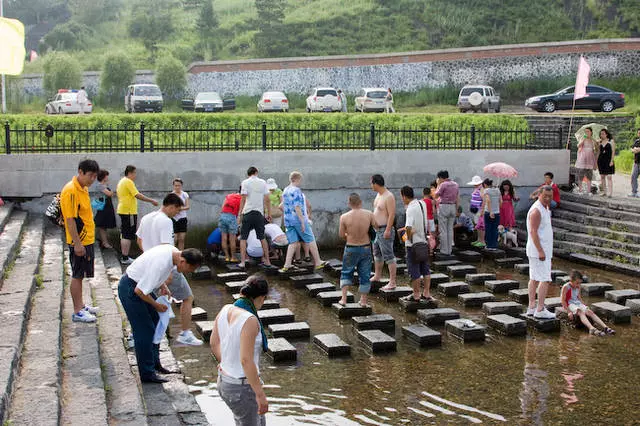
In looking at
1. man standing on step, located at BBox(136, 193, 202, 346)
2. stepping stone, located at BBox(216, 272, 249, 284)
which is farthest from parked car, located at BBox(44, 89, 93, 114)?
man standing on step, located at BBox(136, 193, 202, 346)

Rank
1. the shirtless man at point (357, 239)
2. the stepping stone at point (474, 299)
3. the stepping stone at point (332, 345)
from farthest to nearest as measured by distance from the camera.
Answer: the stepping stone at point (474, 299)
the shirtless man at point (357, 239)
the stepping stone at point (332, 345)

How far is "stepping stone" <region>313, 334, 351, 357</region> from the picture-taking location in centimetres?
852

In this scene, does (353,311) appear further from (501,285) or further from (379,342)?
(501,285)

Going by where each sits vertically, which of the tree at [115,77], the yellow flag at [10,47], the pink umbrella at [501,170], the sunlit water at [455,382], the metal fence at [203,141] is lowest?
the sunlit water at [455,382]

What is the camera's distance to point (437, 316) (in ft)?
32.6

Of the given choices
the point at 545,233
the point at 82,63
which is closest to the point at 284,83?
the point at 82,63

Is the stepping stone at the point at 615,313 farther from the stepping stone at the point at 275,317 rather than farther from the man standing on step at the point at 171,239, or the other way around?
the man standing on step at the point at 171,239

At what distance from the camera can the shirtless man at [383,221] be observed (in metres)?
10.6

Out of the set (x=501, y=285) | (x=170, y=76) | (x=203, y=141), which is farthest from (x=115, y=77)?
(x=501, y=285)

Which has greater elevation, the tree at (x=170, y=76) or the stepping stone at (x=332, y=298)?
the tree at (x=170, y=76)

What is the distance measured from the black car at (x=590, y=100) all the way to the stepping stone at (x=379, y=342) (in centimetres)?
2250

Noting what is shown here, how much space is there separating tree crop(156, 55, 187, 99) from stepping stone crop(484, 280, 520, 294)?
98.9 feet

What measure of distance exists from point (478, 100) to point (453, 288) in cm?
2099

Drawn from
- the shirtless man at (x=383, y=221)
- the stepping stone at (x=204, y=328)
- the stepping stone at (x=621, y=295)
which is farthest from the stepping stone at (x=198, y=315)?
the stepping stone at (x=621, y=295)
